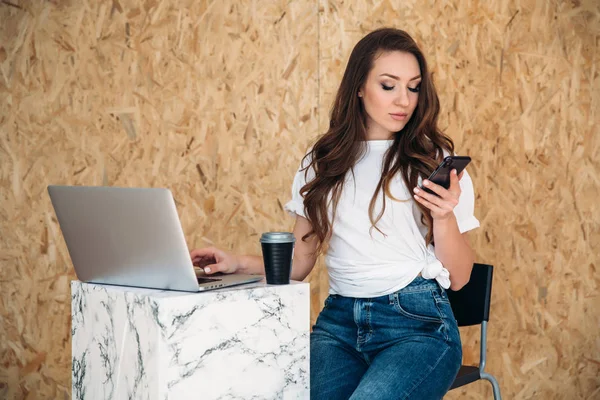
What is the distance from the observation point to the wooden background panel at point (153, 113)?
128 inches

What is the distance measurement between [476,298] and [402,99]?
783mm

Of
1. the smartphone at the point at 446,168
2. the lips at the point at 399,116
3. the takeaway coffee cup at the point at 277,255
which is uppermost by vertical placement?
the lips at the point at 399,116

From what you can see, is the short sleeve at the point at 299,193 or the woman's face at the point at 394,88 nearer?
the woman's face at the point at 394,88

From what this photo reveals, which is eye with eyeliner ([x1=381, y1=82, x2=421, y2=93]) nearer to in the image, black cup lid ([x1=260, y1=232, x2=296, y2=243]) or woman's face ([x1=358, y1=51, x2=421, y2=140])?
woman's face ([x1=358, y1=51, x2=421, y2=140])

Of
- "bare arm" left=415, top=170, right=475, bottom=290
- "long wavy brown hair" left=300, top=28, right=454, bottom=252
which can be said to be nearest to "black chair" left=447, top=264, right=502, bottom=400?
"bare arm" left=415, top=170, right=475, bottom=290

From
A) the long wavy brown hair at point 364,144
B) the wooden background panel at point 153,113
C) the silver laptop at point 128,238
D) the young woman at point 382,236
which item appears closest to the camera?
the silver laptop at point 128,238

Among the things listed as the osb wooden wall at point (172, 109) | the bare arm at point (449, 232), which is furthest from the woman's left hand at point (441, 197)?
the osb wooden wall at point (172, 109)

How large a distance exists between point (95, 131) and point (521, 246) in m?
2.02

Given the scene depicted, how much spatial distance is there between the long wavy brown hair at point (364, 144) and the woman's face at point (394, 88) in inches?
0.7

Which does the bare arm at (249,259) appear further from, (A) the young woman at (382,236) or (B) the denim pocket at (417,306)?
(B) the denim pocket at (417,306)

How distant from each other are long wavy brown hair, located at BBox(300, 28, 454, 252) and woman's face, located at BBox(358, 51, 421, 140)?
17 mm

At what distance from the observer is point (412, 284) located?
6.53 ft

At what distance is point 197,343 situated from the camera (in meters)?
1.57

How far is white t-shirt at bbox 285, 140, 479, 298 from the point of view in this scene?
6.57 ft
